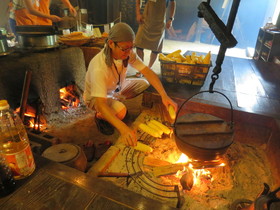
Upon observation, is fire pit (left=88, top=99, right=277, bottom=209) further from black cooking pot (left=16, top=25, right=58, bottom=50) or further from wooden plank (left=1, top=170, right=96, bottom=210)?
black cooking pot (left=16, top=25, right=58, bottom=50)

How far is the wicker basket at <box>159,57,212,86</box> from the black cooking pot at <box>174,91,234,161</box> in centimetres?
133

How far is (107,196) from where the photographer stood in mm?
1257

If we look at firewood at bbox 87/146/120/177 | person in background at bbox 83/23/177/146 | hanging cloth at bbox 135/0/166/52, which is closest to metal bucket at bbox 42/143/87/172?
firewood at bbox 87/146/120/177

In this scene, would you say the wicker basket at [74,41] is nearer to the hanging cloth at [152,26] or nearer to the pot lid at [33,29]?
the pot lid at [33,29]

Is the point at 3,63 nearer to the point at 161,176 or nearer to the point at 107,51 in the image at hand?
the point at 107,51

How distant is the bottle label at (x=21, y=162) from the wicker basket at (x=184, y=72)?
2759 mm

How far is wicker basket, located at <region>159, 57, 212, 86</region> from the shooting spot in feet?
11.3

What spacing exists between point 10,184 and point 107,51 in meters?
1.89

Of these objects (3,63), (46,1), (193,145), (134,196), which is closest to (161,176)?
(193,145)

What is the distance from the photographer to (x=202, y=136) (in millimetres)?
2014

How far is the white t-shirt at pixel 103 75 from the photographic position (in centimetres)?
250

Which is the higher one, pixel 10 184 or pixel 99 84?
pixel 99 84

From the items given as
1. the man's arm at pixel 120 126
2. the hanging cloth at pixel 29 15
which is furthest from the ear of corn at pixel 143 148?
the hanging cloth at pixel 29 15

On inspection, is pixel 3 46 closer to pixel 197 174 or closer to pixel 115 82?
pixel 115 82
